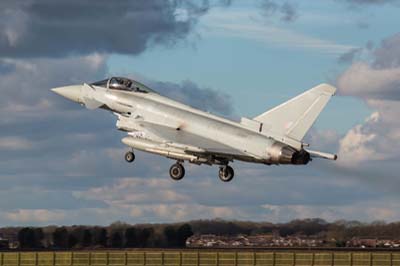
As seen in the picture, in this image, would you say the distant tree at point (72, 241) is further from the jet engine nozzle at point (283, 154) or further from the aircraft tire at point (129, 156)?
the jet engine nozzle at point (283, 154)

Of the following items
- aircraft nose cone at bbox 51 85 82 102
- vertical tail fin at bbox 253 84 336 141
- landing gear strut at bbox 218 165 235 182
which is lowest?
landing gear strut at bbox 218 165 235 182

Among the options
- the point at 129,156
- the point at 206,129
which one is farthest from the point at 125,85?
the point at 206,129

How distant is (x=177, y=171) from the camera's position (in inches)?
3223

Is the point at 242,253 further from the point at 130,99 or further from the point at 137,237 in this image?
the point at 137,237

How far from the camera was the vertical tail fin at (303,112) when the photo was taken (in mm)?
78188

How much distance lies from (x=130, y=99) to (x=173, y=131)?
447 cm

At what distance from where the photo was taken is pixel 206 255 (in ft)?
248

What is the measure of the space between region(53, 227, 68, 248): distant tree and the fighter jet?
42.7 feet

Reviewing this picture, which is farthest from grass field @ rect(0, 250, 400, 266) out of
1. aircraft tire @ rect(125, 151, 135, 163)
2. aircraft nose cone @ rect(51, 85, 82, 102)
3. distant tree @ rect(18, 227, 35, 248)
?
distant tree @ rect(18, 227, 35, 248)

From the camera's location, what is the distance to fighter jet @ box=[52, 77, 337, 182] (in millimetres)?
77812

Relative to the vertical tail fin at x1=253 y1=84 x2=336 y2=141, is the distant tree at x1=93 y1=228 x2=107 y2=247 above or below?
below

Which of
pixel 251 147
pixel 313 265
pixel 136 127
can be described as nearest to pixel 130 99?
pixel 136 127

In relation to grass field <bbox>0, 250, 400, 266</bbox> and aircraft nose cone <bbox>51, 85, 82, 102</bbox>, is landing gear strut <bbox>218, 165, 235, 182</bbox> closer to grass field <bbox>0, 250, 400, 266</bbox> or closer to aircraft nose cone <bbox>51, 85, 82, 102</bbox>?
grass field <bbox>0, 250, 400, 266</bbox>

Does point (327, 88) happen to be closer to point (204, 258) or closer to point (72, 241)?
point (204, 258)
